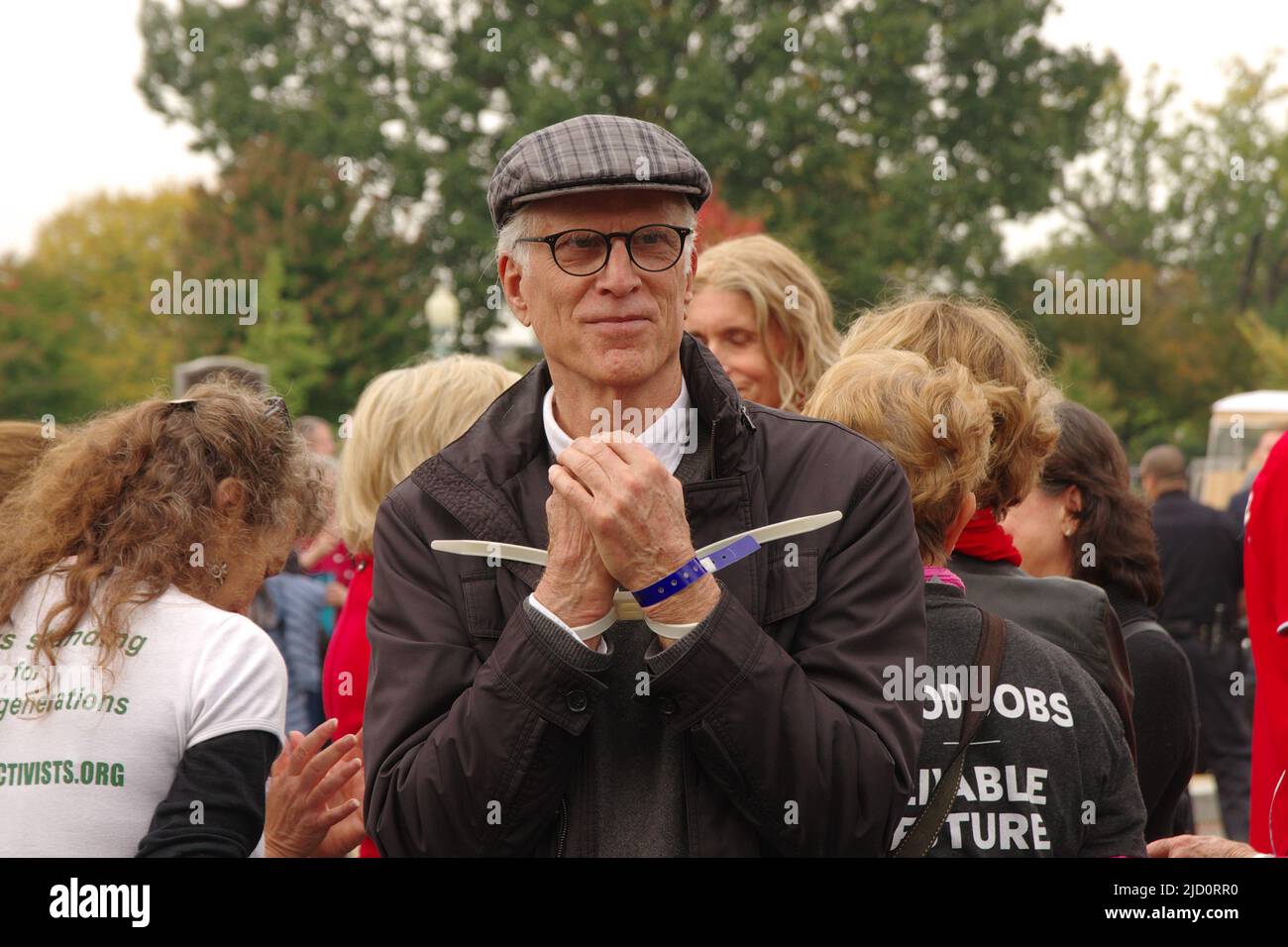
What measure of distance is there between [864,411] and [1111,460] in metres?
1.54

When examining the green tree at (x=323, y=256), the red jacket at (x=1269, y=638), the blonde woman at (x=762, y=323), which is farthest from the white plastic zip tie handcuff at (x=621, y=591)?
the green tree at (x=323, y=256)

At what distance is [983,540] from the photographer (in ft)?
10.8

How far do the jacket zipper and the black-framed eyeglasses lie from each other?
0.88 m

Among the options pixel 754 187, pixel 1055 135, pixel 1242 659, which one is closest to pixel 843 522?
pixel 1242 659

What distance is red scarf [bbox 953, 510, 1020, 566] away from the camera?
330cm

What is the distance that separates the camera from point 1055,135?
31875mm

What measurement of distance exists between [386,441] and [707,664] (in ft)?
6.24

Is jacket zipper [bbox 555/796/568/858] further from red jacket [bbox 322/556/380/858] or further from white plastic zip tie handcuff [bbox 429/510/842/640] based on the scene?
red jacket [bbox 322/556/380/858]
